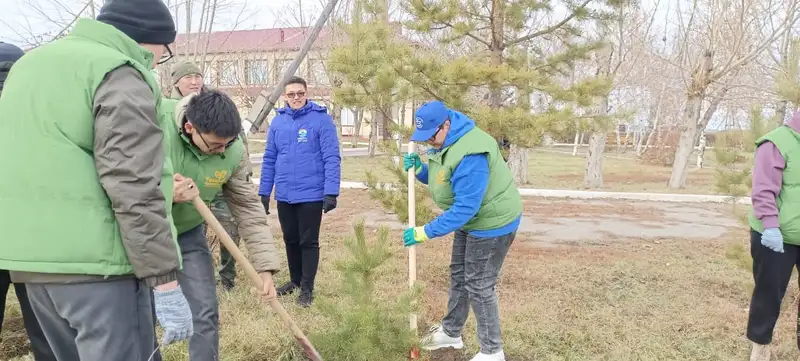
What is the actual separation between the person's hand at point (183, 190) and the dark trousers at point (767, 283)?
8.94 feet

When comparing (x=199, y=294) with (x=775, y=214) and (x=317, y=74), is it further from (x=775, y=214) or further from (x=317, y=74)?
(x=317, y=74)

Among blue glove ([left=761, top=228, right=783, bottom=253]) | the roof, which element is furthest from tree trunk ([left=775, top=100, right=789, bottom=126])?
the roof

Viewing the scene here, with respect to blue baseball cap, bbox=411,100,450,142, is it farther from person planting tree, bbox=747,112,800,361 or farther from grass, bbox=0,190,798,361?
person planting tree, bbox=747,112,800,361

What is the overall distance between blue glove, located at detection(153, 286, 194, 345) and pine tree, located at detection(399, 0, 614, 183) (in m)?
2.55

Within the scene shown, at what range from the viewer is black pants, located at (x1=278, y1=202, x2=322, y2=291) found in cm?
387

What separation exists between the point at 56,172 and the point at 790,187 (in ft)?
10.2

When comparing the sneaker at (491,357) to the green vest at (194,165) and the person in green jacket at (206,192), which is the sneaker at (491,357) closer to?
the person in green jacket at (206,192)

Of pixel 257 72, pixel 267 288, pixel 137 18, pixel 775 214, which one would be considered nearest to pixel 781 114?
pixel 775 214

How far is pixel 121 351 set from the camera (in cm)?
165

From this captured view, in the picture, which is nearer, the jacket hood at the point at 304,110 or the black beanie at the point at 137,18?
the black beanie at the point at 137,18

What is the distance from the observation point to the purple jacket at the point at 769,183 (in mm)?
2801

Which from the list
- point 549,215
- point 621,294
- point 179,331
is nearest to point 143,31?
point 179,331

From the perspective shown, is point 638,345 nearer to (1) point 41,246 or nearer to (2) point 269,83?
(1) point 41,246

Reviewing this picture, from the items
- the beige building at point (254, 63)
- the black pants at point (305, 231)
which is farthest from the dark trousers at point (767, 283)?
the beige building at point (254, 63)
